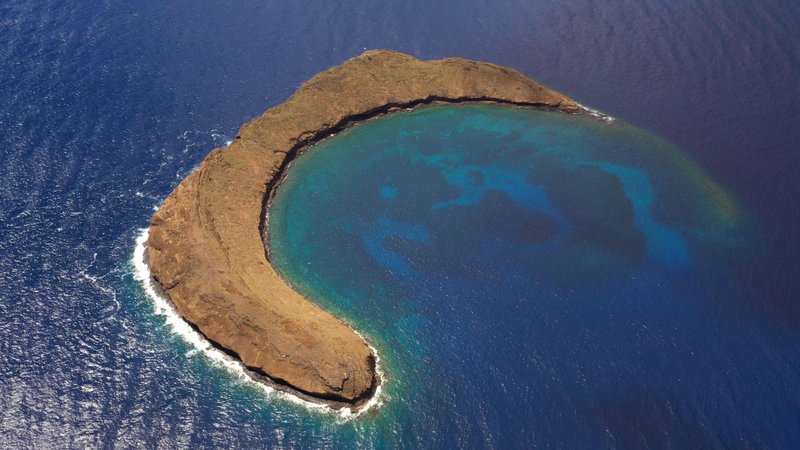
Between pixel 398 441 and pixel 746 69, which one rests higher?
pixel 746 69

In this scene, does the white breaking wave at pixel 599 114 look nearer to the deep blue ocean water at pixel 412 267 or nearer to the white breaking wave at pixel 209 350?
the deep blue ocean water at pixel 412 267

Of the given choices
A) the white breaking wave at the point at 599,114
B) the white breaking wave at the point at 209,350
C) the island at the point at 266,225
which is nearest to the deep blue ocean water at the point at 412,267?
the white breaking wave at the point at 209,350

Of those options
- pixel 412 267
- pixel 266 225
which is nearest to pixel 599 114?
pixel 412 267

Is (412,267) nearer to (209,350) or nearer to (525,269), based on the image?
(525,269)

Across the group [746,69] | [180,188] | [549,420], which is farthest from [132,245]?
[746,69]

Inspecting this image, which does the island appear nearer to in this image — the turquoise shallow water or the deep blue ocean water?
the turquoise shallow water

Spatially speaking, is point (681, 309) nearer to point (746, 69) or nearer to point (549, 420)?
point (549, 420)
